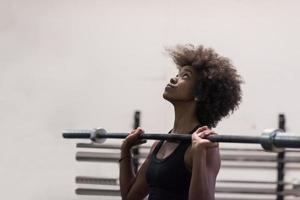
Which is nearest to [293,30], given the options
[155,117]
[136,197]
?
[155,117]

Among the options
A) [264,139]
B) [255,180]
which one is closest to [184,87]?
[264,139]

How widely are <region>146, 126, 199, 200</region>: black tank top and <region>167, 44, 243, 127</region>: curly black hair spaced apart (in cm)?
16

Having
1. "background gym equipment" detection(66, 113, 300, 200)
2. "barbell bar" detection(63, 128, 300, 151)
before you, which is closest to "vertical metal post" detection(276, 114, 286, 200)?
"background gym equipment" detection(66, 113, 300, 200)

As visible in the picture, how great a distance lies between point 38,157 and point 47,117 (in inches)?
8.7

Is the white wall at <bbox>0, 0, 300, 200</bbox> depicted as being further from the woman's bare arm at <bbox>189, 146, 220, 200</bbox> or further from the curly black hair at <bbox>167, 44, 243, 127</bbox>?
the woman's bare arm at <bbox>189, 146, 220, 200</bbox>

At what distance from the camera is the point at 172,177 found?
1638mm

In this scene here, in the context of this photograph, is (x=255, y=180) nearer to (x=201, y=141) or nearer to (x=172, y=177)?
(x=172, y=177)

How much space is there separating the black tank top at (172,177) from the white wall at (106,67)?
1099 mm

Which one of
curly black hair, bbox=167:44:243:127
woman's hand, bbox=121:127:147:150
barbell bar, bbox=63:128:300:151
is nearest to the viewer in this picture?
barbell bar, bbox=63:128:300:151

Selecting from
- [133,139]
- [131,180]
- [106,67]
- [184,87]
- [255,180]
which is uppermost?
[106,67]

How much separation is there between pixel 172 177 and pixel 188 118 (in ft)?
0.77

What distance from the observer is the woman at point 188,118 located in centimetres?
163

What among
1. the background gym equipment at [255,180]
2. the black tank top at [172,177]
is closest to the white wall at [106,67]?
the background gym equipment at [255,180]

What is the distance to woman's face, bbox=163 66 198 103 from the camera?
1754 millimetres
